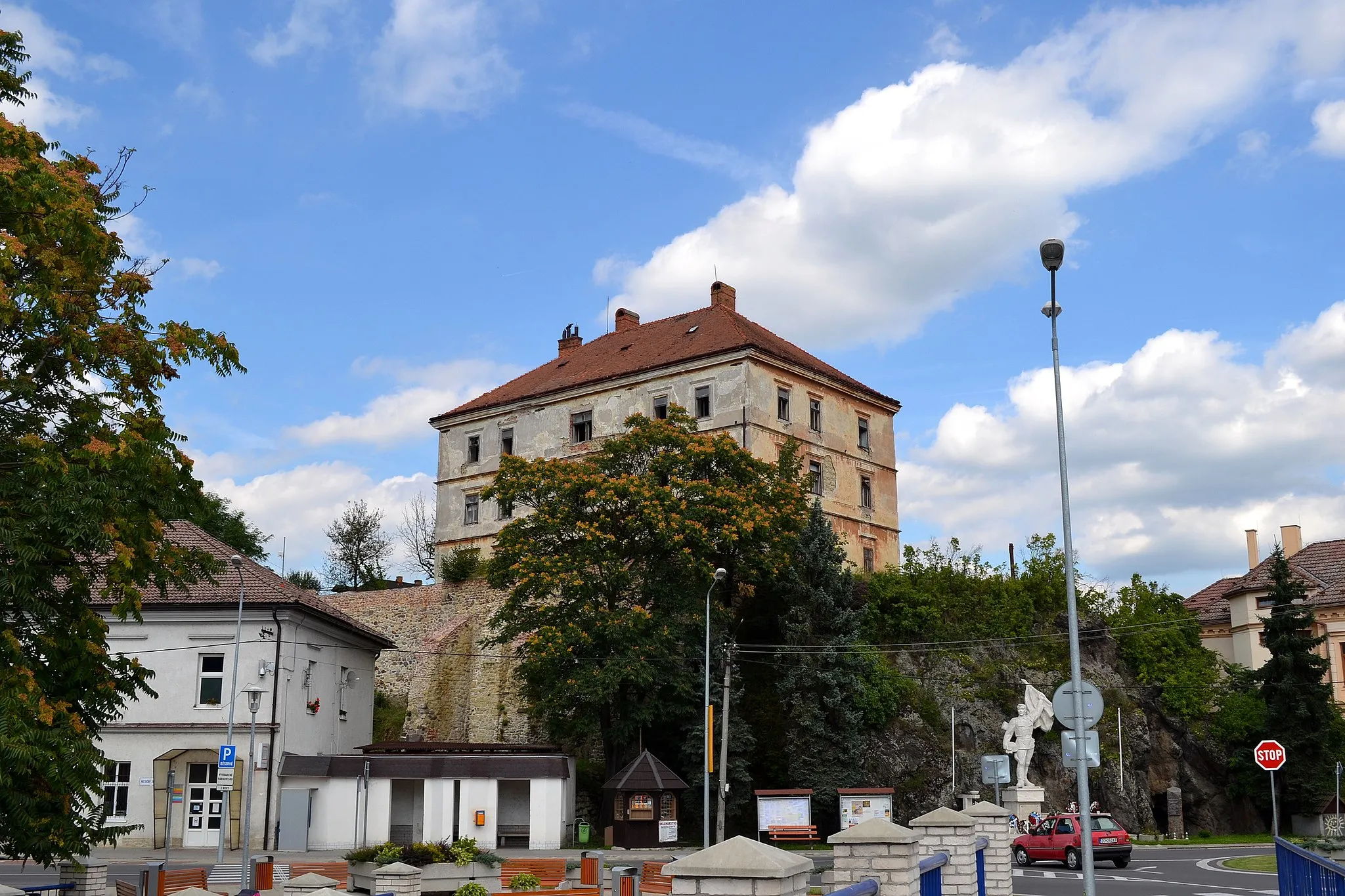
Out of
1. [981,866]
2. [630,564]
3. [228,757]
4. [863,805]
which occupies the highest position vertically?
[630,564]

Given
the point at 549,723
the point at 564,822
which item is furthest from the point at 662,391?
the point at 564,822

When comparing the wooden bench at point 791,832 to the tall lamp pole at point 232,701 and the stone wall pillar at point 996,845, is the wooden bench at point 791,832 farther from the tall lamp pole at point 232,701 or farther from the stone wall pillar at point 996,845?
the stone wall pillar at point 996,845

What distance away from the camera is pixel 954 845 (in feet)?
45.5

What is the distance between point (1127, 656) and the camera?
→ 51.6 m

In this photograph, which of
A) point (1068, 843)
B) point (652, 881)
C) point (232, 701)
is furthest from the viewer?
point (232, 701)

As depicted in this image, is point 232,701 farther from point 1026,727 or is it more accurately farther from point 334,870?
point 1026,727

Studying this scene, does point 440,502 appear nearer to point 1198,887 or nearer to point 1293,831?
point 1293,831

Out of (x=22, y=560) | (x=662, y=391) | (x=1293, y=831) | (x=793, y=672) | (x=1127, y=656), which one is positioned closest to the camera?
(x=22, y=560)

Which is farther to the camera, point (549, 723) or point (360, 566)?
point (360, 566)

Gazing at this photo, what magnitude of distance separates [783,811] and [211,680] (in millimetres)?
18977

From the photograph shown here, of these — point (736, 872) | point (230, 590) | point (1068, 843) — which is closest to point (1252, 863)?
point (1068, 843)

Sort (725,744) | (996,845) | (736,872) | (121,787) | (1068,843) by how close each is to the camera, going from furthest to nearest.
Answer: (121,787) < (725,744) < (1068,843) < (996,845) < (736,872)

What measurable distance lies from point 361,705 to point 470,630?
29.9 feet

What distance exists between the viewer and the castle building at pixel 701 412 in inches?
2125
